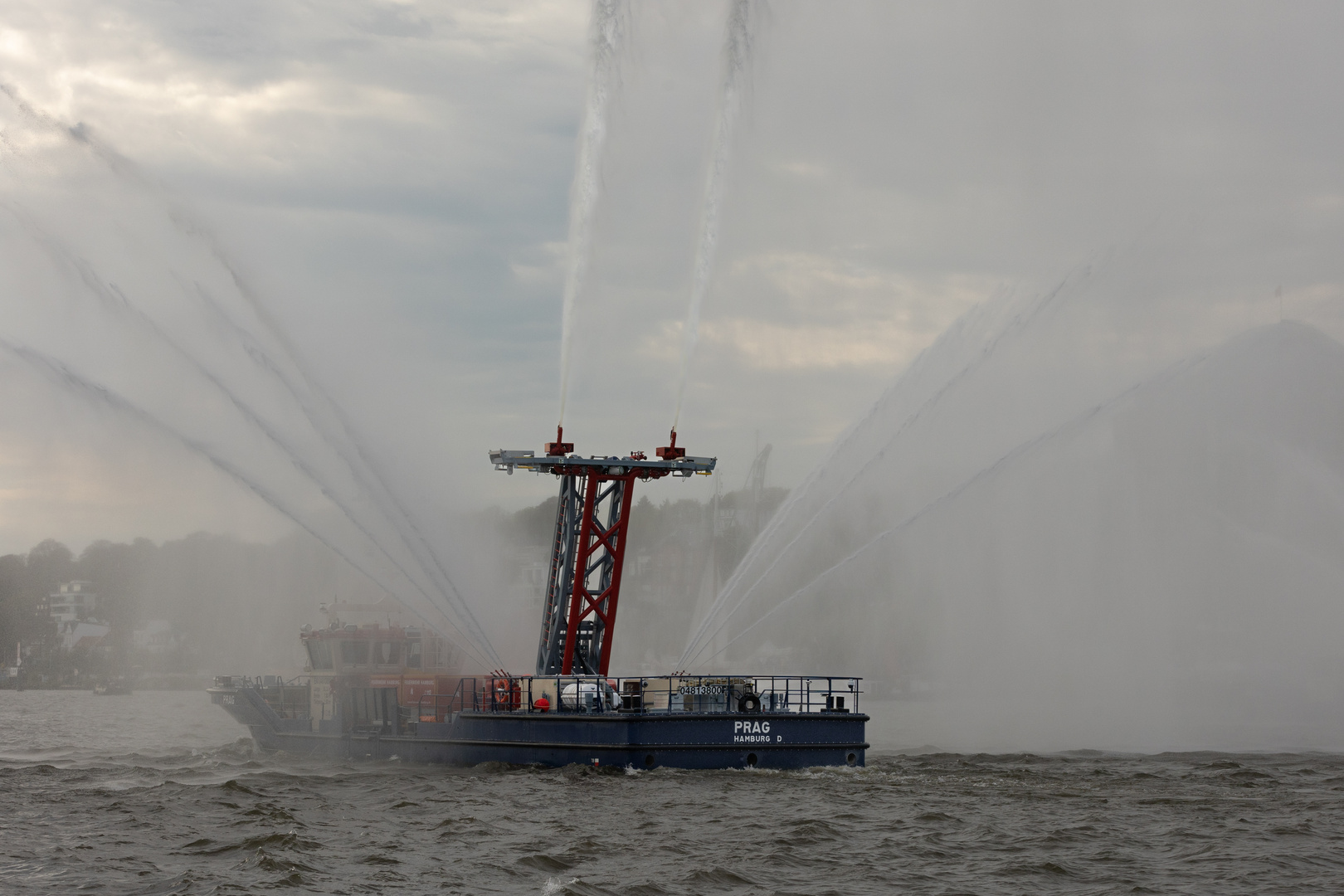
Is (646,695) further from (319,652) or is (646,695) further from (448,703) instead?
(319,652)

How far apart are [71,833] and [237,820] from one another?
9.77 ft

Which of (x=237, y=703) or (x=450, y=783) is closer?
(x=450, y=783)

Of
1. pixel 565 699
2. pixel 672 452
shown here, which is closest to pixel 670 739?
pixel 565 699

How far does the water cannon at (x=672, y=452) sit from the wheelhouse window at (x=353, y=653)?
11.1 m

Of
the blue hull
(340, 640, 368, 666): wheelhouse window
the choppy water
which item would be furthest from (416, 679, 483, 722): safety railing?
(340, 640, 368, 666): wheelhouse window

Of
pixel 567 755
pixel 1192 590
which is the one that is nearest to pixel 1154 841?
pixel 567 755

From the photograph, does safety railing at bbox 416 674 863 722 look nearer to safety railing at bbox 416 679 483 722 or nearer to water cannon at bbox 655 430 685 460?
safety railing at bbox 416 679 483 722

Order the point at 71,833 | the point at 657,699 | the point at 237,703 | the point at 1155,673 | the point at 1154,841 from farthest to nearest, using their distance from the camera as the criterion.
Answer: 1. the point at 1155,673
2. the point at 237,703
3. the point at 657,699
4. the point at 71,833
5. the point at 1154,841

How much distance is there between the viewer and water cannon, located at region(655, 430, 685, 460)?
107 feet

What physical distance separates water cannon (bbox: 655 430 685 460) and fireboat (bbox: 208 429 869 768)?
50 mm

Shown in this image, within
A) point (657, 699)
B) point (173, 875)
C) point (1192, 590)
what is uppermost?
point (1192, 590)

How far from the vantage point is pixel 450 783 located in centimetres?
2812

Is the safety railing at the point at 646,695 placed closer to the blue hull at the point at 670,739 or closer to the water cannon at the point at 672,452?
the blue hull at the point at 670,739

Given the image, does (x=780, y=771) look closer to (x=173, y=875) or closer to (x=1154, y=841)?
(x=1154, y=841)
